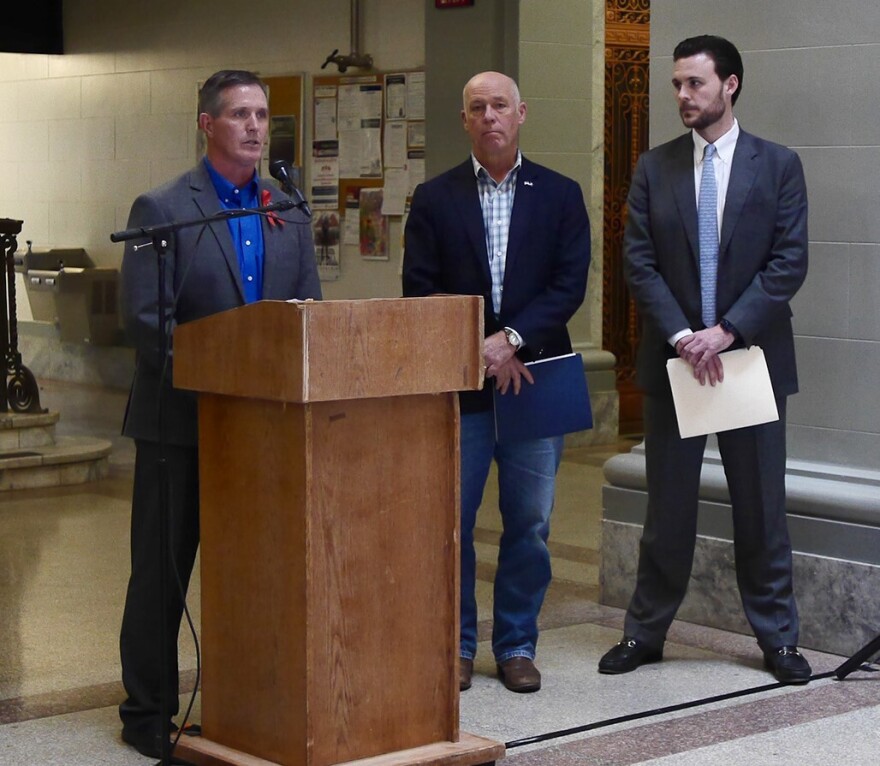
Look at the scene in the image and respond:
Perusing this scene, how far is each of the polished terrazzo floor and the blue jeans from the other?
0.48ft

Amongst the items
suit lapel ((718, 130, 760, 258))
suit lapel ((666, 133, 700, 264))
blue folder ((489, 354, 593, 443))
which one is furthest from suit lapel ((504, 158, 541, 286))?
suit lapel ((718, 130, 760, 258))

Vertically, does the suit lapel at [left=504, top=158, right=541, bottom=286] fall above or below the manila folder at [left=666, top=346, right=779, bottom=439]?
above

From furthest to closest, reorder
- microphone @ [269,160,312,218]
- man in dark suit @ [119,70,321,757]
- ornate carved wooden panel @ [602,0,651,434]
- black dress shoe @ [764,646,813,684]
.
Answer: ornate carved wooden panel @ [602,0,651,434] → black dress shoe @ [764,646,813,684] → man in dark suit @ [119,70,321,757] → microphone @ [269,160,312,218]

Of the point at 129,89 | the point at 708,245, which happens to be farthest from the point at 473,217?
the point at 129,89

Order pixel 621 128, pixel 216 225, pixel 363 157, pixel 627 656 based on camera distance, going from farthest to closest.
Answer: pixel 621 128 → pixel 363 157 → pixel 627 656 → pixel 216 225

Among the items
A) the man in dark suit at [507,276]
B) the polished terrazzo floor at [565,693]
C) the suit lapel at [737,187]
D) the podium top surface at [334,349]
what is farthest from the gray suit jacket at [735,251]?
the podium top surface at [334,349]

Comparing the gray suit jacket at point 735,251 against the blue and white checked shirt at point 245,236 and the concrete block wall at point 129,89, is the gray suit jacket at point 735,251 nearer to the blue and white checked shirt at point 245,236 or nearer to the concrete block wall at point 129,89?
the blue and white checked shirt at point 245,236

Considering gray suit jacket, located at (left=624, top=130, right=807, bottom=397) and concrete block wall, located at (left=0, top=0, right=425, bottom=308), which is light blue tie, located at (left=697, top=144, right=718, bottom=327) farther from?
concrete block wall, located at (left=0, top=0, right=425, bottom=308)

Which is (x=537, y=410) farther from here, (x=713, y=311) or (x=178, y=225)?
(x=178, y=225)

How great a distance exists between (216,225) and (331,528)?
29.9 inches

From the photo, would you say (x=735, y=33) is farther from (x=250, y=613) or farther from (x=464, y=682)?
(x=250, y=613)

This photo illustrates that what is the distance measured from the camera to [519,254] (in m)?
4.07

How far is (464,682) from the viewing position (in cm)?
409

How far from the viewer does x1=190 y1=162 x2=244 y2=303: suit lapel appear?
3.45m
